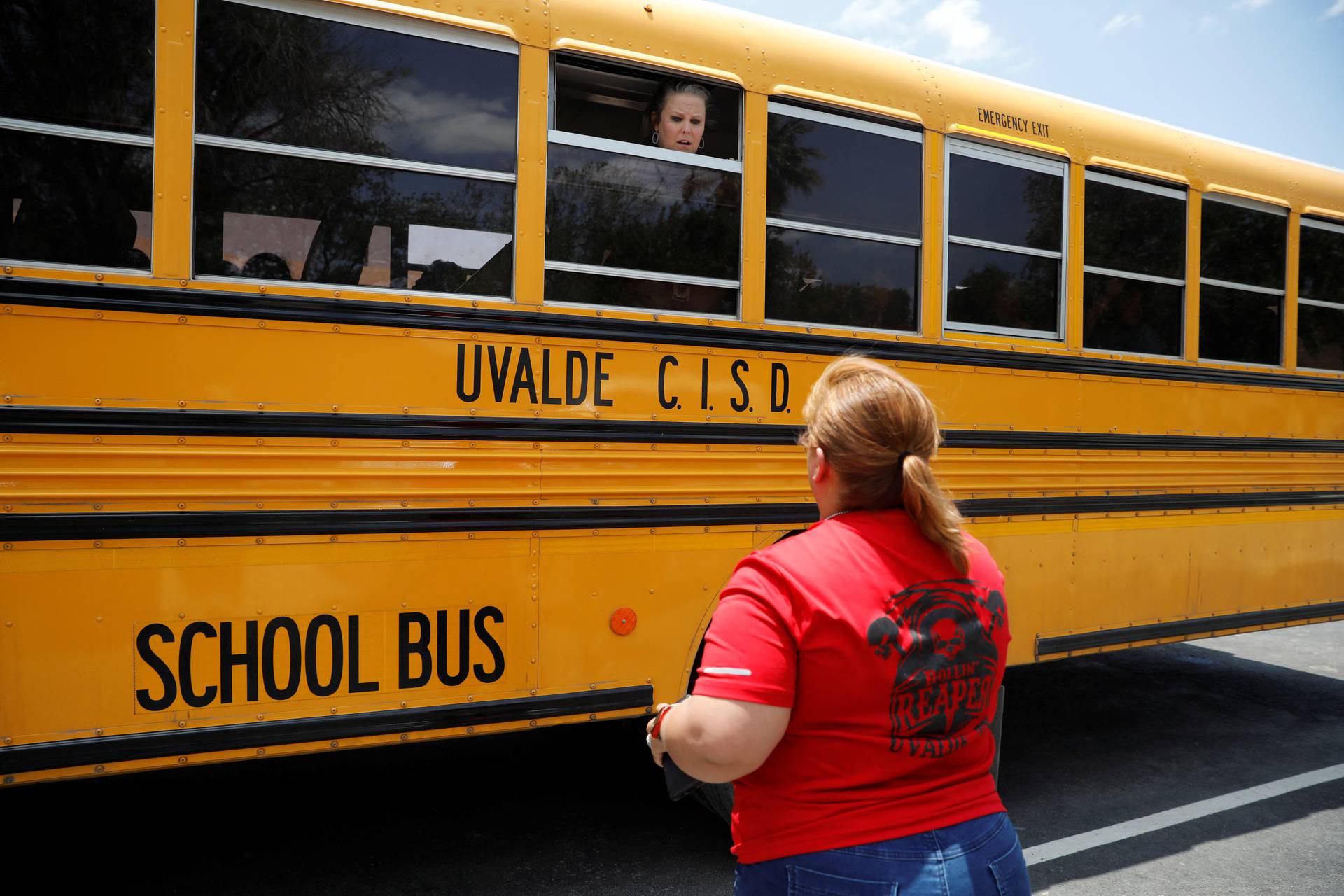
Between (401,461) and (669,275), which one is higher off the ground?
(669,275)

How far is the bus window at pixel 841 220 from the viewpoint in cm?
362

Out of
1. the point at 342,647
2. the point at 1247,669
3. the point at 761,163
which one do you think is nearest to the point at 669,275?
the point at 761,163

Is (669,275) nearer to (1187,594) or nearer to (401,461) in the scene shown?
(401,461)

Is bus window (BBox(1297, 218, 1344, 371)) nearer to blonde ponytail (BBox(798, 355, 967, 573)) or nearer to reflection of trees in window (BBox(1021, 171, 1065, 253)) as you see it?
reflection of trees in window (BBox(1021, 171, 1065, 253))

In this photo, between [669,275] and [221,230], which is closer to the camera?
[221,230]

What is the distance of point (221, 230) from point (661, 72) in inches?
60.0

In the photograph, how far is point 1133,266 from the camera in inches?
178

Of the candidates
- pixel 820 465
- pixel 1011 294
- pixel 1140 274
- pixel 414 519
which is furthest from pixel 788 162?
pixel 820 465

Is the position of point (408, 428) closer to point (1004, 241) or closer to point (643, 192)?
point (643, 192)

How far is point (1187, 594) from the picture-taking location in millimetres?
4691

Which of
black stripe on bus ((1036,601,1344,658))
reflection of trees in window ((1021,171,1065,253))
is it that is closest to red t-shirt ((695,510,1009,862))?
black stripe on bus ((1036,601,1344,658))

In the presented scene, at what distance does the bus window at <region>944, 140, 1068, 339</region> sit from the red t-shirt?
2792 mm

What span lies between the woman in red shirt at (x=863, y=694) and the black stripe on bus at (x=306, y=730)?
1.69 meters

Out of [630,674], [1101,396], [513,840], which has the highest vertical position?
[1101,396]
